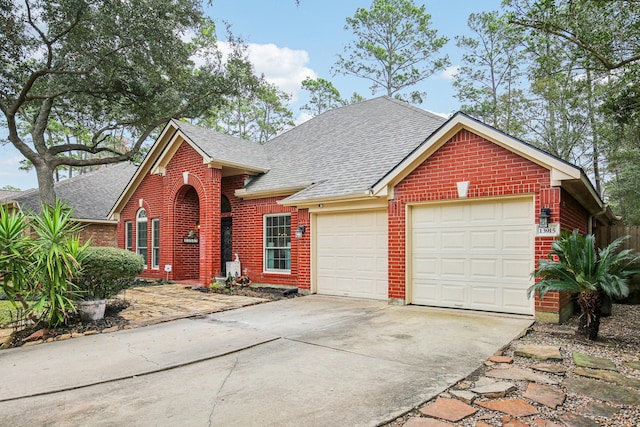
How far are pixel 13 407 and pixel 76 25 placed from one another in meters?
14.6

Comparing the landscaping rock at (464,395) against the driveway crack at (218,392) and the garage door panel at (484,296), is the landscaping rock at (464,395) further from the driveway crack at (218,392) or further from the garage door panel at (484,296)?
the garage door panel at (484,296)

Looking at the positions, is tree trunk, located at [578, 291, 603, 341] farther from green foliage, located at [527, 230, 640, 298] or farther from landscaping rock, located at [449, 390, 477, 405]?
landscaping rock, located at [449, 390, 477, 405]

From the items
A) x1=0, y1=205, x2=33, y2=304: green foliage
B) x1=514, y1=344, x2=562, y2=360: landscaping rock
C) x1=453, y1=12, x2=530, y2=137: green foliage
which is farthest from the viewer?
x1=453, y1=12, x2=530, y2=137: green foliage

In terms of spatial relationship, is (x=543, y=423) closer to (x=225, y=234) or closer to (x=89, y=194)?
(x=225, y=234)

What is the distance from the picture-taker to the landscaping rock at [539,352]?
4.92 meters

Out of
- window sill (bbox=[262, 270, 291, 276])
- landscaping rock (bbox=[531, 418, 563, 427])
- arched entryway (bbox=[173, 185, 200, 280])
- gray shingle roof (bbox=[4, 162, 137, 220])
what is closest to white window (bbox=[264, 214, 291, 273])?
window sill (bbox=[262, 270, 291, 276])

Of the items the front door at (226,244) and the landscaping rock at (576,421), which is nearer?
the landscaping rock at (576,421)

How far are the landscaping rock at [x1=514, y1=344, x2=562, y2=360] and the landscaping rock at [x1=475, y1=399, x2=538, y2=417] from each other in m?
1.55

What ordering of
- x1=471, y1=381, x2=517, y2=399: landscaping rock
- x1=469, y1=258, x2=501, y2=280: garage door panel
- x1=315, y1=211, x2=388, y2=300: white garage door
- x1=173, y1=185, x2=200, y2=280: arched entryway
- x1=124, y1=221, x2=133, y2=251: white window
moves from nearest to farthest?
x1=471, y1=381, x2=517, y2=399: landscaping rock → x1=469, y1=258, x2=501, y2=280: garage door panel → x1=315, y1=211, x2=388, y2=300: white garage door → x1=173, y1=185, x2=200, y2=280: arched entryway → x1=124, y1=221, x2=133, y2=251: white window

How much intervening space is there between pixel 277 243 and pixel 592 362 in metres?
8.85

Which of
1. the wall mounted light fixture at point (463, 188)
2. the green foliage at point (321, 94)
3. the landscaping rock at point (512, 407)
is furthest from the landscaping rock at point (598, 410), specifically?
the green foliage at point (321, 94)

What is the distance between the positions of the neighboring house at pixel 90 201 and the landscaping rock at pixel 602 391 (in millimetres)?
19100

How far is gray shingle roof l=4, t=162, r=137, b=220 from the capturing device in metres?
19.6

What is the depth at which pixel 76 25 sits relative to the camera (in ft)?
45.7
